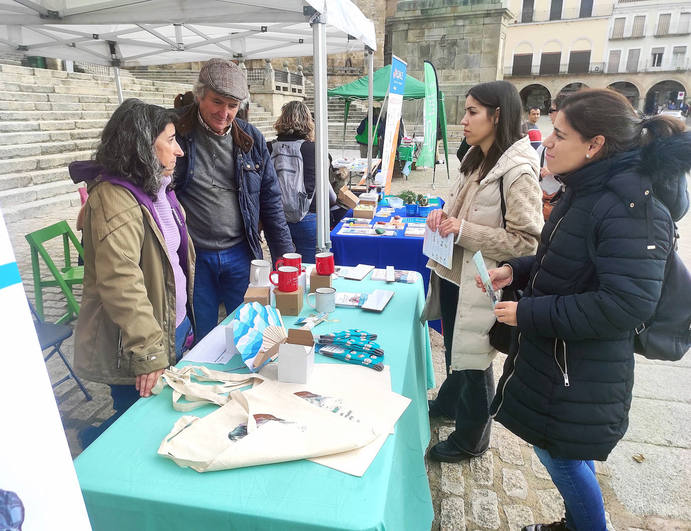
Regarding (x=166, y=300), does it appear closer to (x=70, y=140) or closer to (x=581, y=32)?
(x=70, y=140)

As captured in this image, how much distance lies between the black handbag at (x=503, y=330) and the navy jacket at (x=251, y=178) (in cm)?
134

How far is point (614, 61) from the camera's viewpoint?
40.4 m

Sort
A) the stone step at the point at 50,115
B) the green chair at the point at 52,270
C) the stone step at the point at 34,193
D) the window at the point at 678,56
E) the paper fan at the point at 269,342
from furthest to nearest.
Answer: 1. the window at the point at 678,56
2. the stone step at the point at 50,115
3. the stone step at the point at 34,193
4. the green chair at the point at 52,270
5. the paper fan at the point at 269,342

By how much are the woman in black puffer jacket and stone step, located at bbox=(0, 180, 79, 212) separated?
25.4 feet

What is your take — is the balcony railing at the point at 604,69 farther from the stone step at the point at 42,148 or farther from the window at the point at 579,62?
the stone step at the point at 42,148

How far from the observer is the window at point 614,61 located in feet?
132

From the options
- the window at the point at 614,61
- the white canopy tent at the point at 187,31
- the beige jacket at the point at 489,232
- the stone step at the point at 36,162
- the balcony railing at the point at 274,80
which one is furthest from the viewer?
the window at the point at 614,61

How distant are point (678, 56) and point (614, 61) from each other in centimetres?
468

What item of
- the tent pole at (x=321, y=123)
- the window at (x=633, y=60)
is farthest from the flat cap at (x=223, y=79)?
the window at (x=633, y=60)

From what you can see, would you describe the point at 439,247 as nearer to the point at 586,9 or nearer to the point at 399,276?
the point at 399,276

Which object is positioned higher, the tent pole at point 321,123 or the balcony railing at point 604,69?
the balcony railing at point 604,69

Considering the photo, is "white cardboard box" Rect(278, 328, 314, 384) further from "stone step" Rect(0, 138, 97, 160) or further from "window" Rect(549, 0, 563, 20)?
"window" Rect(549, 0, 563, 20)

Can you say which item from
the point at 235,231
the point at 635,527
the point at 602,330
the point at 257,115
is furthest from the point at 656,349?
the point at 257,115

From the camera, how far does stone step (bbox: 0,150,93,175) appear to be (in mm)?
7719
